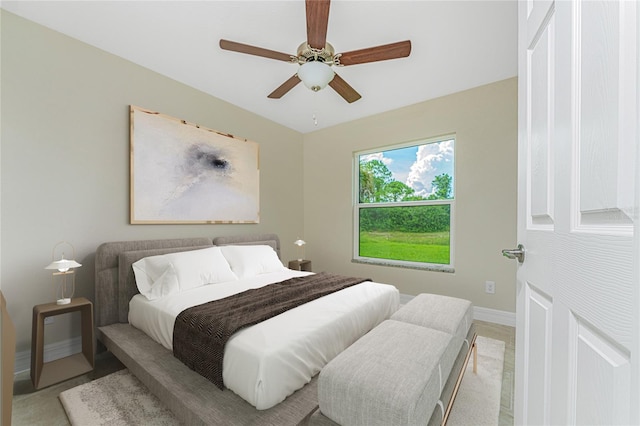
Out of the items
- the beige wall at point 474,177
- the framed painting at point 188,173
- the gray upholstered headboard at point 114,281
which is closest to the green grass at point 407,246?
the beige wall at point 474,177

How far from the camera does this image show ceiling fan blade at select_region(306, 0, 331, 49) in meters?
1.44

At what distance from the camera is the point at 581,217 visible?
1.86 feet

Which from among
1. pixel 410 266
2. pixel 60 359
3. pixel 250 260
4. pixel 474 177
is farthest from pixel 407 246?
pixel 60 359

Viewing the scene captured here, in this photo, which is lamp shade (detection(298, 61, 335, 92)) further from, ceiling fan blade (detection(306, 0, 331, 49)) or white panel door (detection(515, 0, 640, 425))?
white panel door (detection(515, 0, 640, 425))

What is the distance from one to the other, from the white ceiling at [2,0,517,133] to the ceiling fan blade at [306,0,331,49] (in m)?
0.38

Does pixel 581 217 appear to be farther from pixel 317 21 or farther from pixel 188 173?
pixel 188 173

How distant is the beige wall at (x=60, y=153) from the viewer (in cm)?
197

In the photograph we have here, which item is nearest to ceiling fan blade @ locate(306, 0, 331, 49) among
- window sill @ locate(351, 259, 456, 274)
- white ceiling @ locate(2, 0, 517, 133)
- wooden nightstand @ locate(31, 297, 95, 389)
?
white ceiling @ locate(2, 0, 517, 133)

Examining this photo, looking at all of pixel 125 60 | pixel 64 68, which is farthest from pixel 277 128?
pixel 64 68

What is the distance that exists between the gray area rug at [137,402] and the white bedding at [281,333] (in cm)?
33

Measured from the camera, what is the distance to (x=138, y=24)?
2084 mm

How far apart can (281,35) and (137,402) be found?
2878 millimetres

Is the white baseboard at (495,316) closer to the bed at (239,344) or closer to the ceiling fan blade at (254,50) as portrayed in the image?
the bed at (239,344)

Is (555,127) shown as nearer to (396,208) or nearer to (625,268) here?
(625,268)
